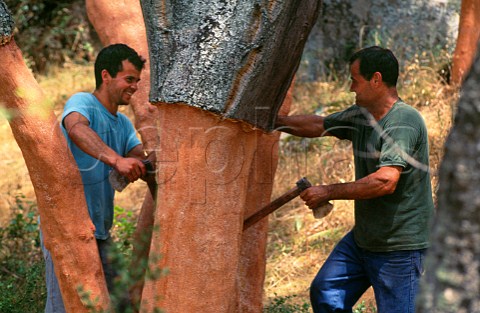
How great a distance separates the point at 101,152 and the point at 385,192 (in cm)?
161

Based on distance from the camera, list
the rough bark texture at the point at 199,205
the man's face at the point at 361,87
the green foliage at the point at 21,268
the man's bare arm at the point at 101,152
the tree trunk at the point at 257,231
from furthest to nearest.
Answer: the green foliage at the point at 21,268 < the tree trunk at the point at 257,231 < the man's face at the point at 361,87 < the man's bare arm at the point at 101,152 < the rough bark texture at the point at 199,205

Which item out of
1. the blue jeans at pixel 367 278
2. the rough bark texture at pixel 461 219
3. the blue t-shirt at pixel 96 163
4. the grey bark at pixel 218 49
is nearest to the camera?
the rough bark texture at pixel 461 219

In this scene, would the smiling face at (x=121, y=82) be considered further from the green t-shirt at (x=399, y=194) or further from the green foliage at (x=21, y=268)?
the green foliage at (x=21, y=268)

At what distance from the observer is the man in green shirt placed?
4586mm

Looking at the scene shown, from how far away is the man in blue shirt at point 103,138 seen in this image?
4.70 m

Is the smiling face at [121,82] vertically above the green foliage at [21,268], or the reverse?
the smiling face at [121,82]

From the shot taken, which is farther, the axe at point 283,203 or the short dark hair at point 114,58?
the short dark hair at point 114,58

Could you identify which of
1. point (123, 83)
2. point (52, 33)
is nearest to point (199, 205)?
point (123, 83)

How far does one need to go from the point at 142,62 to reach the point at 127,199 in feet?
14.3

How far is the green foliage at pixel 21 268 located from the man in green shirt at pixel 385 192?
2448mm

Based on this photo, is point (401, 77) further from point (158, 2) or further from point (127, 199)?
point (158, 2)

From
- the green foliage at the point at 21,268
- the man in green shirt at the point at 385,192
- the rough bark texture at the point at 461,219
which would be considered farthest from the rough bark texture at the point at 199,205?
the green foliage at the point at 21,268

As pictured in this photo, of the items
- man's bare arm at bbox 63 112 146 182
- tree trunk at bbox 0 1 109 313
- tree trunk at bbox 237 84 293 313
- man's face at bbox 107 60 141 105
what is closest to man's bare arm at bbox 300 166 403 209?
tree trunk at bbox 237 84 293 313

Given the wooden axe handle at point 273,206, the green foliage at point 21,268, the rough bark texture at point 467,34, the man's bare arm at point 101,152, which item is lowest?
the green foliage at point 21,268
